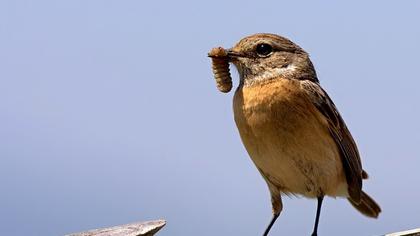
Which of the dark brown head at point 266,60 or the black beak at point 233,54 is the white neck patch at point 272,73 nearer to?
→ the dark brown head at point 266,60

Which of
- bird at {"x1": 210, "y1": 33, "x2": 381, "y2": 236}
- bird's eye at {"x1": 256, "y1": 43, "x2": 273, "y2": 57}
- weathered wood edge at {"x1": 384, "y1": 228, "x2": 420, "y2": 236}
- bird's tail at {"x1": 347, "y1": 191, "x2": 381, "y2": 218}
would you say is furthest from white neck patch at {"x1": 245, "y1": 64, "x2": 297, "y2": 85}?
weathered wood edge at {"x1": 384, "y1": 228, "x2": 420, "y2": 236}

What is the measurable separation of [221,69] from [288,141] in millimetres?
838

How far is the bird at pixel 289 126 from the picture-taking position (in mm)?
5609

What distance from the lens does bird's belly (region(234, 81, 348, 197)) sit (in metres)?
5.58

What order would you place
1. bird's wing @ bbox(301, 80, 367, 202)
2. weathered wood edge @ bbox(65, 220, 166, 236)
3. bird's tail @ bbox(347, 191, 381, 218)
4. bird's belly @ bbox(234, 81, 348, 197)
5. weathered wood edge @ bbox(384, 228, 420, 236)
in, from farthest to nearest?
bird's tail @ bbox(347, 191, 381, 218) < bird's wing @ bbox(301, 80, 367, 202) < bird's belly @ bbox(234, 81, 348, 197) < weathered wood edge @ bbox(384, 228, 420, 236) < weathered wood edge @ bbox(65, 220, 166, 236)

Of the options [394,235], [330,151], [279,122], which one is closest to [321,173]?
[330,151]

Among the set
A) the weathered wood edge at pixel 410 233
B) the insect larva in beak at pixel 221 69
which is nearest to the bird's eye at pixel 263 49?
the insect larva in beak at pixel 221 69

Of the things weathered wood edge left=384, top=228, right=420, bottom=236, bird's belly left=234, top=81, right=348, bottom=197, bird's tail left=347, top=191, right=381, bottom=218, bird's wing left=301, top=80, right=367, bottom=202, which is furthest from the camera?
bird's tail left=347, top=191, right=381, bottom=218

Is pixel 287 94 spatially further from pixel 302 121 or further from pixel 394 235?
pixel 394 235

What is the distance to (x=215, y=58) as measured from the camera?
608 centimetres

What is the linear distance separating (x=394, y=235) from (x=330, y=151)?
108cm

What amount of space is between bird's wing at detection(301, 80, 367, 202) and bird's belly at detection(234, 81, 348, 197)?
4.3 inches

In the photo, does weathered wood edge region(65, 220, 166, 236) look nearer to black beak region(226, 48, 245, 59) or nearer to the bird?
the bird

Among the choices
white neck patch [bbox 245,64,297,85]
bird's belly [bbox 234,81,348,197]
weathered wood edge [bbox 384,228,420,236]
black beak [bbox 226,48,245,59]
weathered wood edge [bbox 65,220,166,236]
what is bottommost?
weathered wood edge [bbox 384,228,420,236]
